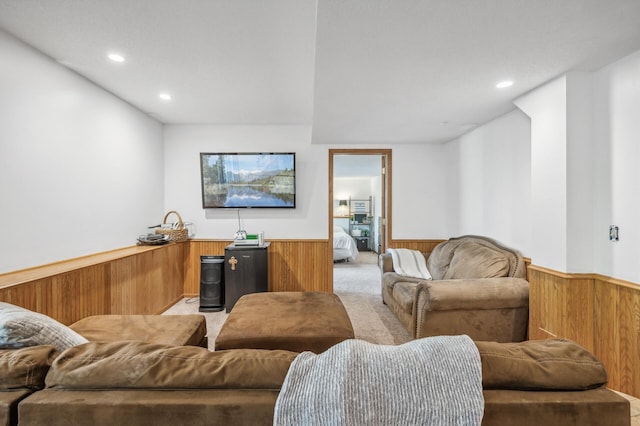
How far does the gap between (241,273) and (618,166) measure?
3669 millimetres

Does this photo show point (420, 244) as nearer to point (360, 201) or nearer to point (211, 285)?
point (211, 285)

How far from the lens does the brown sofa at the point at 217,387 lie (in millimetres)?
761

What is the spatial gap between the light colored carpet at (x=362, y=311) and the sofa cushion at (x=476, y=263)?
87 cm

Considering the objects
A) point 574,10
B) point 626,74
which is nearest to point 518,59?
point 574,10

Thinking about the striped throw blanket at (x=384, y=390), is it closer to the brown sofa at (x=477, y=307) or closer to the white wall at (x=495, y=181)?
the brown sofa at (x=477, y=307)

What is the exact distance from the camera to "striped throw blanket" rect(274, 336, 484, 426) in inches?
28.1

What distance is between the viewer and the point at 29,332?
1.15 m

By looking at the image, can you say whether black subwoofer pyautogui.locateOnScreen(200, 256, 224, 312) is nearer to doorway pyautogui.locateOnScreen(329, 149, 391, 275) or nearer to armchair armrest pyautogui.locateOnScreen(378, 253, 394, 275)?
armchair armrest pyautogui.locateOnScreen(378, 253, 394, 275)

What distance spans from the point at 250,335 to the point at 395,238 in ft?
10.2

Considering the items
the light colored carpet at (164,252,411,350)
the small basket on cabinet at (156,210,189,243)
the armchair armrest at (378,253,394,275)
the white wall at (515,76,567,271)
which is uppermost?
the white wall at (515,76,567,271)

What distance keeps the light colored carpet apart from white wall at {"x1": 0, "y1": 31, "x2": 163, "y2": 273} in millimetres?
1352

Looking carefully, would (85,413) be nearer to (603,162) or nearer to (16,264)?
(16,264)

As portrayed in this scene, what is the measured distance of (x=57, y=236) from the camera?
253 cm

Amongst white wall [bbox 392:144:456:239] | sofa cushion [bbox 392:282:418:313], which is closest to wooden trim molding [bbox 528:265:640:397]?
sofa cushion [bbox 392:282:418:313]
